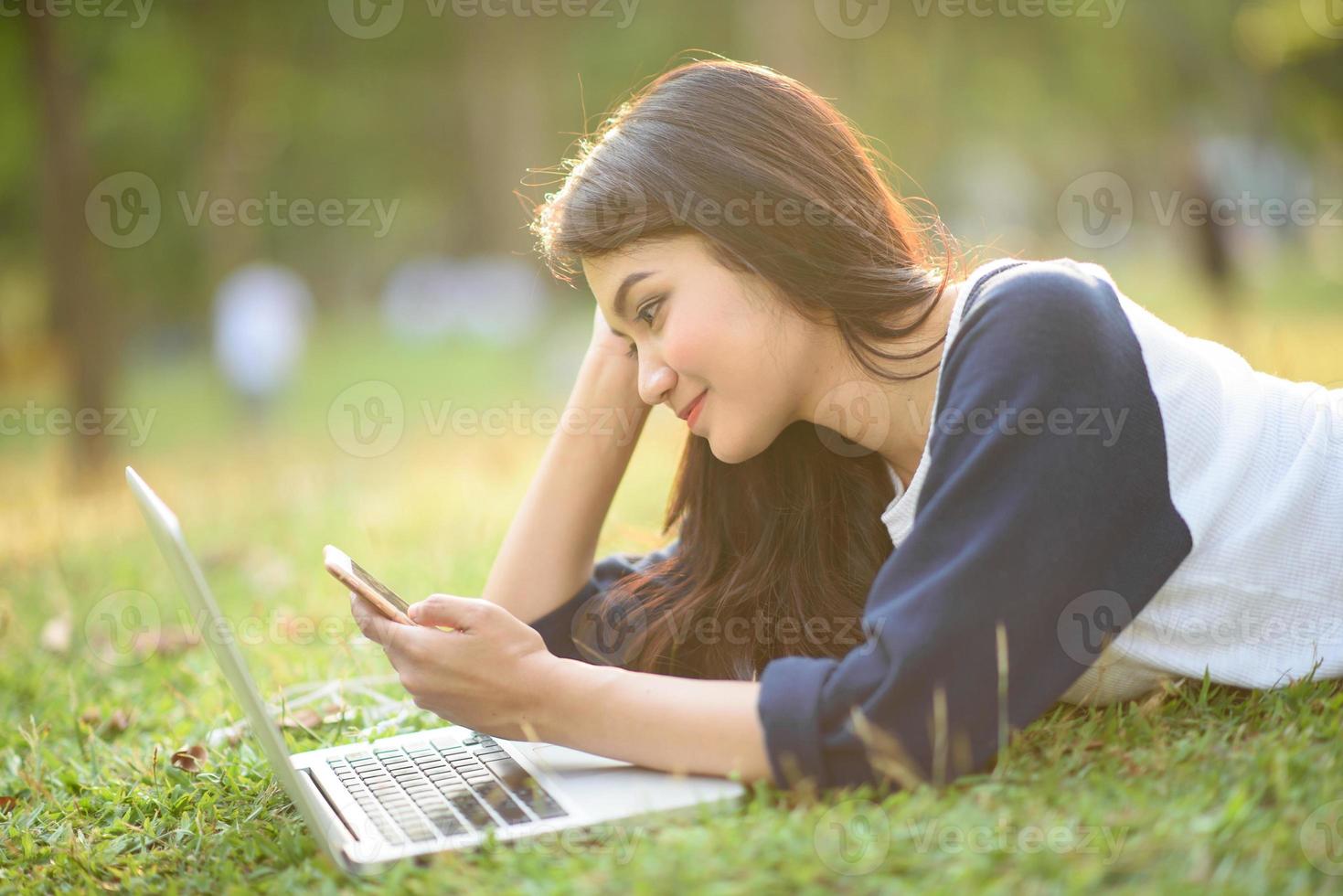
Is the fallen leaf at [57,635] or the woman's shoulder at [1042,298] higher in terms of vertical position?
the woman's shoulder at [1042,298]

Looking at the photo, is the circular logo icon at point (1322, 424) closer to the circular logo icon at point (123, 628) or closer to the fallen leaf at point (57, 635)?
the circular logo icon at point (123, 628)

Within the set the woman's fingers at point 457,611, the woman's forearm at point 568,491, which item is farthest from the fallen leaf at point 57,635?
the woman's fingers at point 457,611

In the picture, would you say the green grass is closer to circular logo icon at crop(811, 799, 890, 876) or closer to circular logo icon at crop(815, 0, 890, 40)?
circular logo icon at crop(811, 799, 890, 876)

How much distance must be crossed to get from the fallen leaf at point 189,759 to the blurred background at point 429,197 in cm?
126

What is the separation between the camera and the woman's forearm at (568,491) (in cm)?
291

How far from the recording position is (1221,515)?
2137 millimetres

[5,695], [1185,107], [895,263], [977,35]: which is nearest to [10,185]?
[977,35]

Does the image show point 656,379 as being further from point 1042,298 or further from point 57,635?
point 57,635

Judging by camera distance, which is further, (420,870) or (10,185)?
(10,185)

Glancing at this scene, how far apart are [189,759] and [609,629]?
99 centimetres

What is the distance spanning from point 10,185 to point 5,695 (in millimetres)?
19016

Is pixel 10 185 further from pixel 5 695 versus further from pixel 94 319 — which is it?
pixel 5 695

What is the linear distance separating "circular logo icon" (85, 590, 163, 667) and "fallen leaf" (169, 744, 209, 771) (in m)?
1.09

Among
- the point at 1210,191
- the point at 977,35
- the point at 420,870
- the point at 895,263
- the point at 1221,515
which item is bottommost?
the point at 420,870
